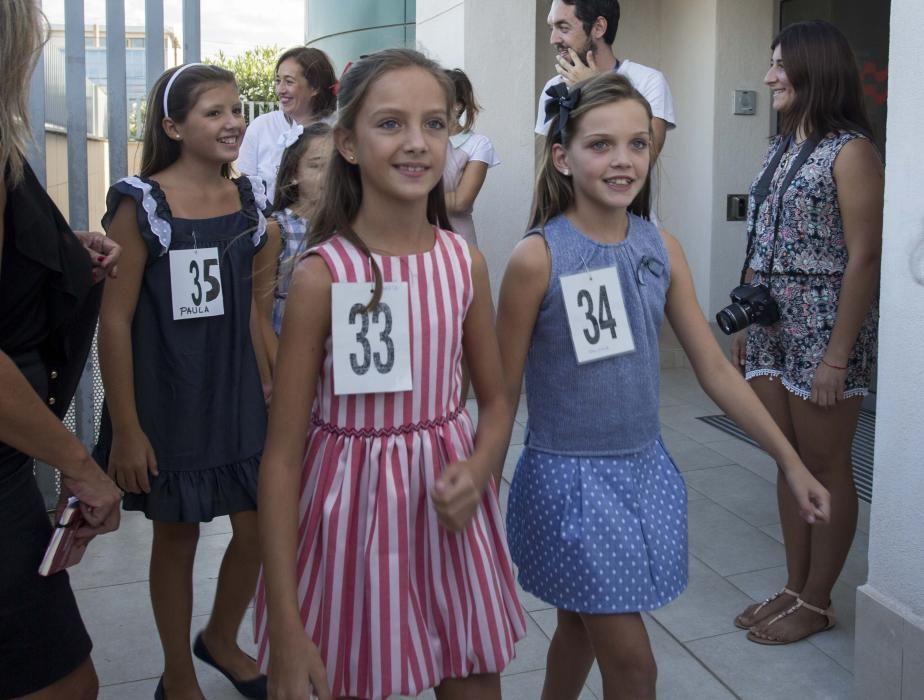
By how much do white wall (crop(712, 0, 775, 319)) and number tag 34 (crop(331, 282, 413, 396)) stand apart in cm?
512

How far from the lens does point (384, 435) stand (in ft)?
6.22

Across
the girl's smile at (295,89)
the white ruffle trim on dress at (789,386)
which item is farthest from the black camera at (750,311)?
the girl's smile at (295,89)

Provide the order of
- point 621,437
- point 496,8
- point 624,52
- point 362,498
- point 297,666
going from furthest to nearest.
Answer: point 624,52 < point 496,8 < point 621,437 < point 362,498 < point 297,666

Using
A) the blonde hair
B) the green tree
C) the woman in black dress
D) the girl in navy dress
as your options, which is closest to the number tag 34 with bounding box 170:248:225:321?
the girl in navy dress

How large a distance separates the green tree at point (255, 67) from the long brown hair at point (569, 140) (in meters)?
31.8

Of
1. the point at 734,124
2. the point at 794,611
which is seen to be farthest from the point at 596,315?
the point at 734,124

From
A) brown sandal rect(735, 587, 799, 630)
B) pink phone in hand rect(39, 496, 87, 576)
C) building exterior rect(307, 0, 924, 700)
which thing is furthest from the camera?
building exterior rect(307, 0, 924, 700)

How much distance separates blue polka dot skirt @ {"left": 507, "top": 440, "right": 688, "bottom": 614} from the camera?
215 cm

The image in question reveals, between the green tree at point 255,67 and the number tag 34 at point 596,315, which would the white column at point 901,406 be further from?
the green tree at point 255,67

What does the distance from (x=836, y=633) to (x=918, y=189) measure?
1.51 m

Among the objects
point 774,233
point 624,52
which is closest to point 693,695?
point 774,233

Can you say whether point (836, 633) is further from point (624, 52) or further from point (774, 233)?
point (624, 52)

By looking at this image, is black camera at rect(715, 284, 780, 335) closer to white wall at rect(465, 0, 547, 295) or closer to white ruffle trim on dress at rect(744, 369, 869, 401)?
white ruffle trim on dress at rect(744, 369, 869, 401)

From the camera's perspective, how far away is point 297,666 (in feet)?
5.59
